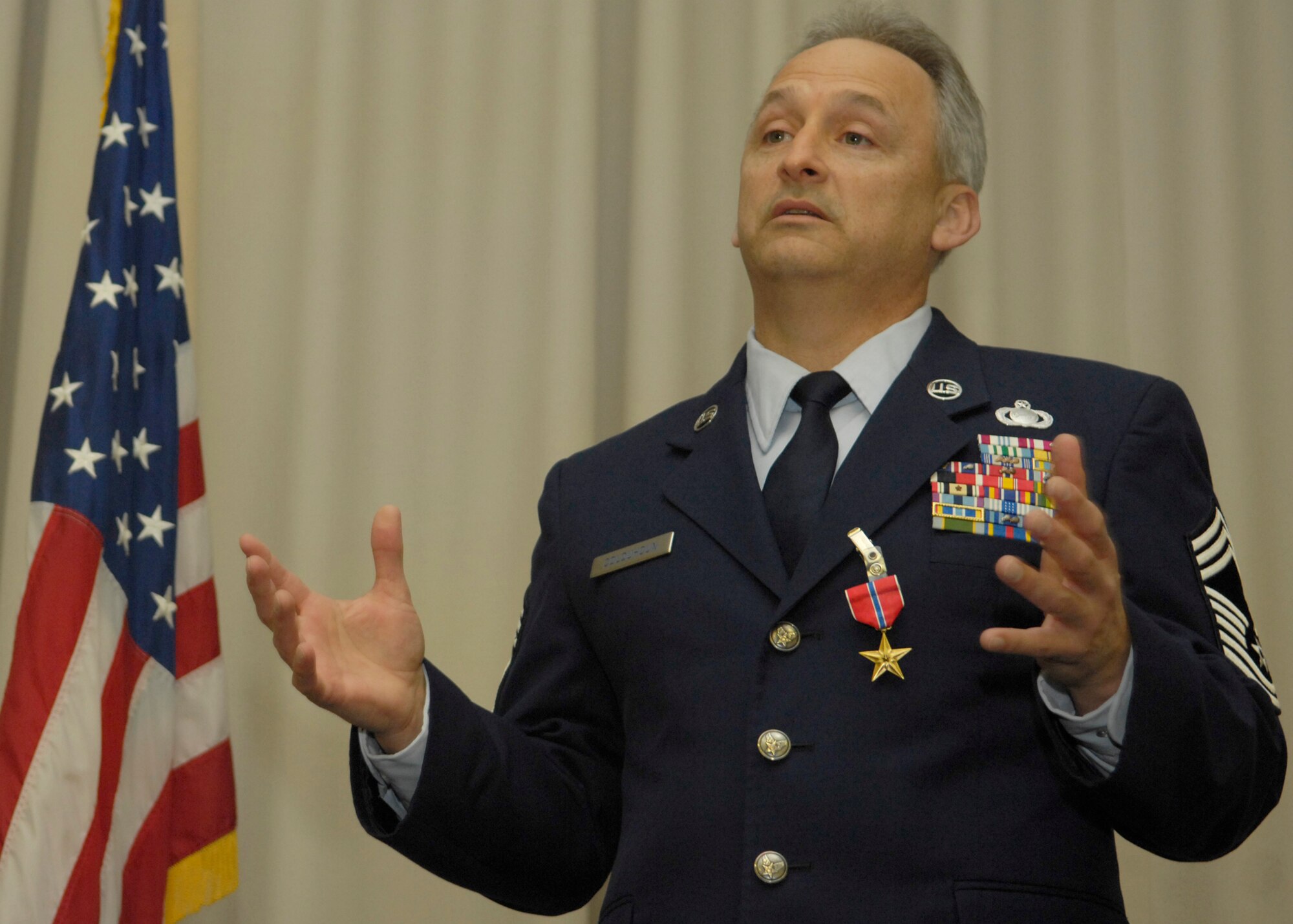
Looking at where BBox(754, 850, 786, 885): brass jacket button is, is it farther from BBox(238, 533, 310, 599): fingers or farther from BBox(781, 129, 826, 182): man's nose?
BBox(781, 129, 826, 182): man's nose

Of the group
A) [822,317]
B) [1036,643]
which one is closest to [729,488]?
[822,317]

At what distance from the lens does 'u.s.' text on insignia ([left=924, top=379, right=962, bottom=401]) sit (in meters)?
1.65

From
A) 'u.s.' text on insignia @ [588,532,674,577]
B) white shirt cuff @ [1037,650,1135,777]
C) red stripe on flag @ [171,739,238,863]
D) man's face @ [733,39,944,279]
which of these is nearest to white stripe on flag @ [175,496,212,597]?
red stripe on flag @ [171,739,238,863]

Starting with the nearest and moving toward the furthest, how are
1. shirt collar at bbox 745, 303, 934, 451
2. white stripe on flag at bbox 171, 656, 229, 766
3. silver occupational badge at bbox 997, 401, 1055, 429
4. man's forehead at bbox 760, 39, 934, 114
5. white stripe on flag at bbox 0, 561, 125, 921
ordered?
silver occupational badge at bbox 997, 401, 1055, 429, shirt collar at bbox 745, 303, 934, 451, man's forehead at bbox 760, 39, 934, 114, white stripe on flag at bbox 0, 561, 125, 921, white stripe on flag at bbox 171, 656, 229, 766

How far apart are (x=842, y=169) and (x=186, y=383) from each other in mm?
1373

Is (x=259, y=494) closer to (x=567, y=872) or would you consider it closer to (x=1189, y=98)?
(x=567, y=872)

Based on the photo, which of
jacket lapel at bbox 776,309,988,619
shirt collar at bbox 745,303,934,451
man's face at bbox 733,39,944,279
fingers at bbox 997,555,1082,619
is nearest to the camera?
fingers at bbox 997,555,1082,619

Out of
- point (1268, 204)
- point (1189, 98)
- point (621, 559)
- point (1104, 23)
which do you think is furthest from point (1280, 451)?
point (621, 559)

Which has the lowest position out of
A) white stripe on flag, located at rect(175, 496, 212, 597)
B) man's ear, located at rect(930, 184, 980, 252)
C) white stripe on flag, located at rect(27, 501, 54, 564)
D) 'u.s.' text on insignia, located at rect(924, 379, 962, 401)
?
white stripe on flag, located at rect(175, 496, 212, 597)

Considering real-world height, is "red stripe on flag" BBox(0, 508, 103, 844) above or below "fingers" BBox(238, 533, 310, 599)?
below

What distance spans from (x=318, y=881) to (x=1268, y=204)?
100 inches

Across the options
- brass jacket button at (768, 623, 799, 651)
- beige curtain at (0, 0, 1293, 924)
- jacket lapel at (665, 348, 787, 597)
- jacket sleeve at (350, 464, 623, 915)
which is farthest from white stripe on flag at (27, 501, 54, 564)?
brass jacket button at (768, 623, 799, 651)

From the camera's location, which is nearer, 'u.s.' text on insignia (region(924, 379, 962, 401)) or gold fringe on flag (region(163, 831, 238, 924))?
'u.s.' text on insignia (region(924, 379, 962, 401))

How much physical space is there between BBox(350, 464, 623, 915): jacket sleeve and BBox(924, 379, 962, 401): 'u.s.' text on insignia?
0.53 metres
